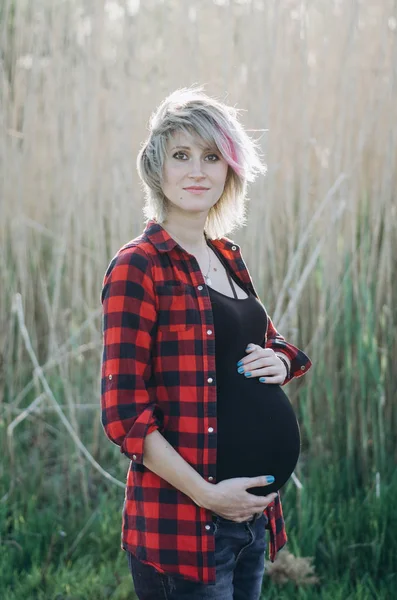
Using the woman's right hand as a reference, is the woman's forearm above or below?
above

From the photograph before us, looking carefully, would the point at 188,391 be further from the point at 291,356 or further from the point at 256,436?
the point at 291,356

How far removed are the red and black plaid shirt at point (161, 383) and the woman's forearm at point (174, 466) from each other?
0.02 metres

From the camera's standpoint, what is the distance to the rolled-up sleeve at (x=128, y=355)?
141 cm

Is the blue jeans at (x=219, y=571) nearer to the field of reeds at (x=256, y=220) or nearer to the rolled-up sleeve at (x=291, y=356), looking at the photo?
the rolled-up sleeve at (x=291, y=356)

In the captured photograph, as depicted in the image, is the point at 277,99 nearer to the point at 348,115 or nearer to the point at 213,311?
the point at 348,115

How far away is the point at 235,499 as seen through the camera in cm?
145

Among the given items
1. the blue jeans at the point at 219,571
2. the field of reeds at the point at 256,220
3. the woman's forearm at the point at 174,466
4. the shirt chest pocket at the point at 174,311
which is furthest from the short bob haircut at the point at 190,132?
the field of reeds at the point at 256,220

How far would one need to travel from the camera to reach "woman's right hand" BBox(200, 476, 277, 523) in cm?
143

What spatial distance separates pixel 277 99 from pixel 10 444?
1.42 m

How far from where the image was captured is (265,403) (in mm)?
1545

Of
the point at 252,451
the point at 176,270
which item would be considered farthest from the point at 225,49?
the point at 252,451

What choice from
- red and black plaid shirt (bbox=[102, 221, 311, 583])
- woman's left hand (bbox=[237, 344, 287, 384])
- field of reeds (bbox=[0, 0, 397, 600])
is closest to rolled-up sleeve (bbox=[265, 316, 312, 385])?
woman's left hand (bbox=[237, 344, 287, 384])

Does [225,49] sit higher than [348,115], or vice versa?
[225,49]

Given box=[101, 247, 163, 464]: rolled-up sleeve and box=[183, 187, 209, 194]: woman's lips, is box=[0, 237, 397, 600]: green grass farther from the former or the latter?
box=[183, 187, 209, 194]: woman's lips
